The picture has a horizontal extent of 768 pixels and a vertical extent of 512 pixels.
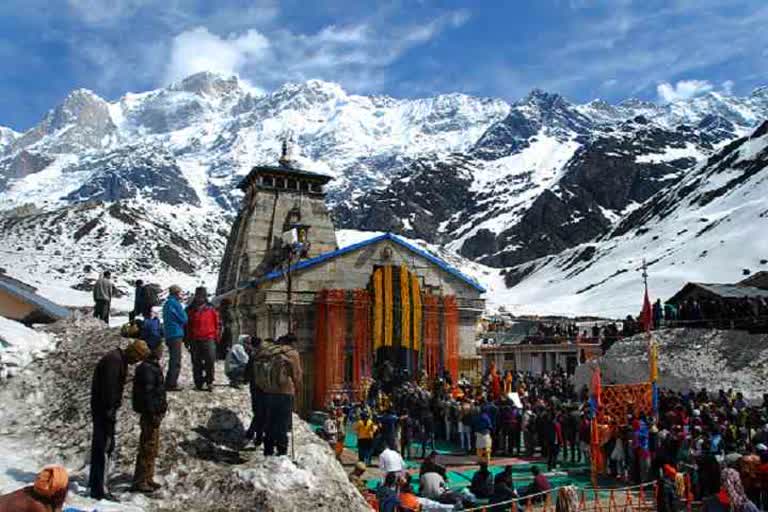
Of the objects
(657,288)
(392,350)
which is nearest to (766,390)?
(392,350)

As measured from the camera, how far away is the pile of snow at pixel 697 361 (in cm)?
2423

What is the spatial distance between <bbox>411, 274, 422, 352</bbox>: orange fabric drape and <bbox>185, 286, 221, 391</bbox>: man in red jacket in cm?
1760

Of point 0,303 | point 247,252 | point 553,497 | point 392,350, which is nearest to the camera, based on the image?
point 553,497

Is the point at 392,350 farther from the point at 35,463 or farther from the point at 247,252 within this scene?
the point at 35,463

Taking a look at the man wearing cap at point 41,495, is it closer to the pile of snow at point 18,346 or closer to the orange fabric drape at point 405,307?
the pile of snow at point 18,346

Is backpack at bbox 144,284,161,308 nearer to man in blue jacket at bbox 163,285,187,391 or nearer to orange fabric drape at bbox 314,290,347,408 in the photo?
man in blue jacket at bbox 163,285,187,391

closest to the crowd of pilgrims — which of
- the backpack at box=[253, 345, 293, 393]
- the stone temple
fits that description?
the backpack at box=[253, 345, 293, 393]

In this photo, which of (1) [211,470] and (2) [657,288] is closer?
(1) [211,470]

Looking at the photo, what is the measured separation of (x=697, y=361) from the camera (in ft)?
85.8

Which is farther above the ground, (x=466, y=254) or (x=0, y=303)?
(x=466, y=254)

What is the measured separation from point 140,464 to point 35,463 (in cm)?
190

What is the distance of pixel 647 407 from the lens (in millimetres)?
17266

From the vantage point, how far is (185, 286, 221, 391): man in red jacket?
455 inches

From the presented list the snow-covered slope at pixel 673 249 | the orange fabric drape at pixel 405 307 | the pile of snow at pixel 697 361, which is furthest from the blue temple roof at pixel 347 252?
the snow-covered slope at pixel 673 249
